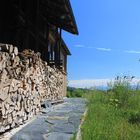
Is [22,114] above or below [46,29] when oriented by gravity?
below

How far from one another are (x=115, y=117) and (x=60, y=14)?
4797 mm

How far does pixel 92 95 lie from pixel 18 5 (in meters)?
10.2

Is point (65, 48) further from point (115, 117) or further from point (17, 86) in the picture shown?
point (17, 86)

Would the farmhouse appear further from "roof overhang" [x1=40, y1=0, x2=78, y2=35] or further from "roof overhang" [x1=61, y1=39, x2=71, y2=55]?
"roof overhang" [x1=61, y1=39, x2=71, y2=55]

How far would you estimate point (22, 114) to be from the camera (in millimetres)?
8180

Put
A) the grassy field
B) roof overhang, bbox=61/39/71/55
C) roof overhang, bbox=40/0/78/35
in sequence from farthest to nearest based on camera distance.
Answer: roof overhang, bbox=61/39/71/55 < roof overhang, bbox=40/0/78/35 < the grassy field

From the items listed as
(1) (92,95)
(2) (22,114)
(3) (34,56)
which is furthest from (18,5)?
(1) (92,95)

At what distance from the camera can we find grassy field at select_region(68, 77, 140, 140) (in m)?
7.78

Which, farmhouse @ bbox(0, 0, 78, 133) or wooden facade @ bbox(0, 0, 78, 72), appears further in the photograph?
wooden facade @ bbox(0, 0, 78, 72)

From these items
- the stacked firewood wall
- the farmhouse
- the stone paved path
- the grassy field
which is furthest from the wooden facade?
the stone paved path

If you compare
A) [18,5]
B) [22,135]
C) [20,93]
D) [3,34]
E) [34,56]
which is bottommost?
[22,135]

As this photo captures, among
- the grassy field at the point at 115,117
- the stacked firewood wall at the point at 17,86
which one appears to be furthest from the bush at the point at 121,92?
the stacked firewood wall at the point at 17,86

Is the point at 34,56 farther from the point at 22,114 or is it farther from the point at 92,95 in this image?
the point at 92,95

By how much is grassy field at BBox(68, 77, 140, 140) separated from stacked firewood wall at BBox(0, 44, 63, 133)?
1.17 m
